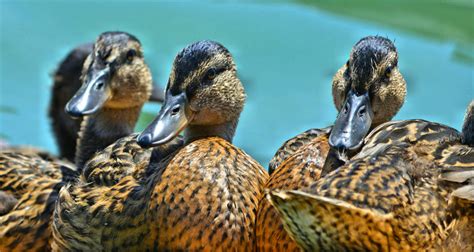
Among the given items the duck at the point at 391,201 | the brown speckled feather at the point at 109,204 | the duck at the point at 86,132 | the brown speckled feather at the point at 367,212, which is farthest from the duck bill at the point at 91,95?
the brown speckled feather at the point at 367,212

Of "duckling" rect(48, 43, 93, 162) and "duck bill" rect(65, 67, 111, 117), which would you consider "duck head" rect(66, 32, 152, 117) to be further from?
"duckling" rect(48, 43, 93, 162)

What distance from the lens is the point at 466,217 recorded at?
4.07 meters

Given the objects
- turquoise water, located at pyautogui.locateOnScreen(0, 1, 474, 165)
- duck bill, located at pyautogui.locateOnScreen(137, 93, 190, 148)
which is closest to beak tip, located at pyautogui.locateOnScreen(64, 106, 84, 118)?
duck bill, located at pyautogui.locateOnScreen(137, 93, 190, 148)

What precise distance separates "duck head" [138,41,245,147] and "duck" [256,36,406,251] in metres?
0.34

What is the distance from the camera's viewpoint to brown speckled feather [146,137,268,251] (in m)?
4.27

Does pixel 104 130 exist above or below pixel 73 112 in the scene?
below

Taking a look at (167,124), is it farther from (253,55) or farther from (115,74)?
(253,55)

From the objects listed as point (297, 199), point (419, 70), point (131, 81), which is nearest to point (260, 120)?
point (419, 70)

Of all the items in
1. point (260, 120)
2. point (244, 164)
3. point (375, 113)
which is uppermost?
point (375, 113)

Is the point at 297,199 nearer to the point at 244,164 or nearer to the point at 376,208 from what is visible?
the point at 376,208

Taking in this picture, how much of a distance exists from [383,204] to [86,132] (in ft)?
9.15

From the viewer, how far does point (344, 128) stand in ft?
14.4

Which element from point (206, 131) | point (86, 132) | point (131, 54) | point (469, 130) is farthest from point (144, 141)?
point (86, 132)

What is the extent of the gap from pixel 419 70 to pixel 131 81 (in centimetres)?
566
